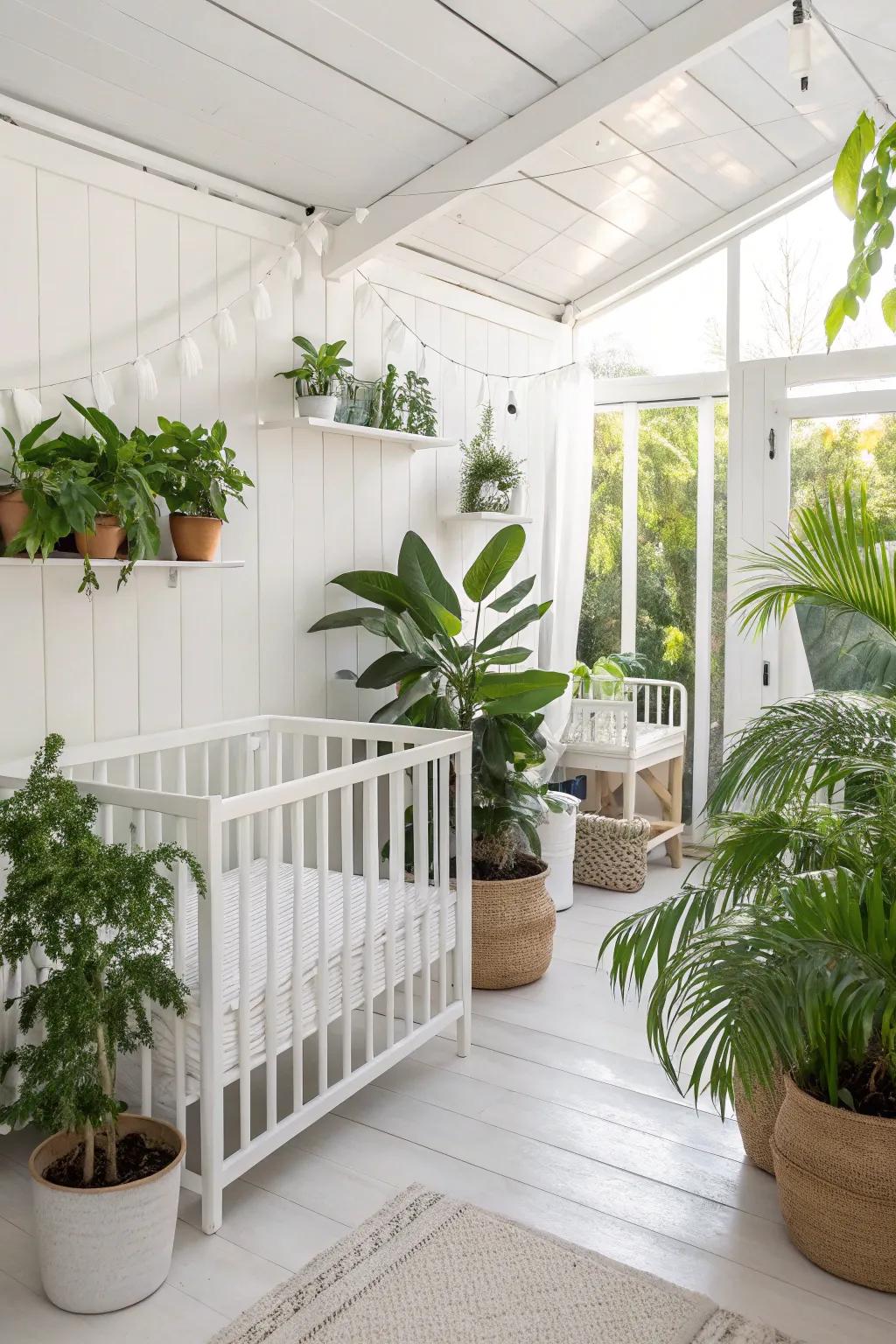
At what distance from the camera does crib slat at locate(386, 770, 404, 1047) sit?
255 centimetres

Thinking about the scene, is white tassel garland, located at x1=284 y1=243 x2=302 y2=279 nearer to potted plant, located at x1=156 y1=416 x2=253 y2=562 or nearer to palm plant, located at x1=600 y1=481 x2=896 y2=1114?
potted plant, located at x1=156 y1=416 x2=253 y2=562

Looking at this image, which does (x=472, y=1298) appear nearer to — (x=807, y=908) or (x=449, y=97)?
(x=807, y=908)

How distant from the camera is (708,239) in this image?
4.37 meters

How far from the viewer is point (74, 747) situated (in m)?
2.57

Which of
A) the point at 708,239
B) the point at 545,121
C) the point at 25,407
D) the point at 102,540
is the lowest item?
the point at 102,540

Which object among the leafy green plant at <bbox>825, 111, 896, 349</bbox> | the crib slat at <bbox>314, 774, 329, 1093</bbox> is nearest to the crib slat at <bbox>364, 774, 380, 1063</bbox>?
the crib slat at <bbox>314, 774, 329, 1093</bbox>

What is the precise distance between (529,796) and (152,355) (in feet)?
5.57

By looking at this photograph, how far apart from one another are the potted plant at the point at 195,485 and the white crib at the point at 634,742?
210 centimetres

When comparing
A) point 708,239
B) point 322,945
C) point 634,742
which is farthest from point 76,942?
point 708,239

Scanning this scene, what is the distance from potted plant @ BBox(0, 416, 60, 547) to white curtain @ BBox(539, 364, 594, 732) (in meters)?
2.45

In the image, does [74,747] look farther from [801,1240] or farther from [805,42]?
[805,42]

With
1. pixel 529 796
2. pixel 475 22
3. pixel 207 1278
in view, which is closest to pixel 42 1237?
pixel 207 1278

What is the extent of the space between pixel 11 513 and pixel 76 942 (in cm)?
99

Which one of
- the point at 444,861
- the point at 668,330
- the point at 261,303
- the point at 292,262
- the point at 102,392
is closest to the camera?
the point at 102,392
